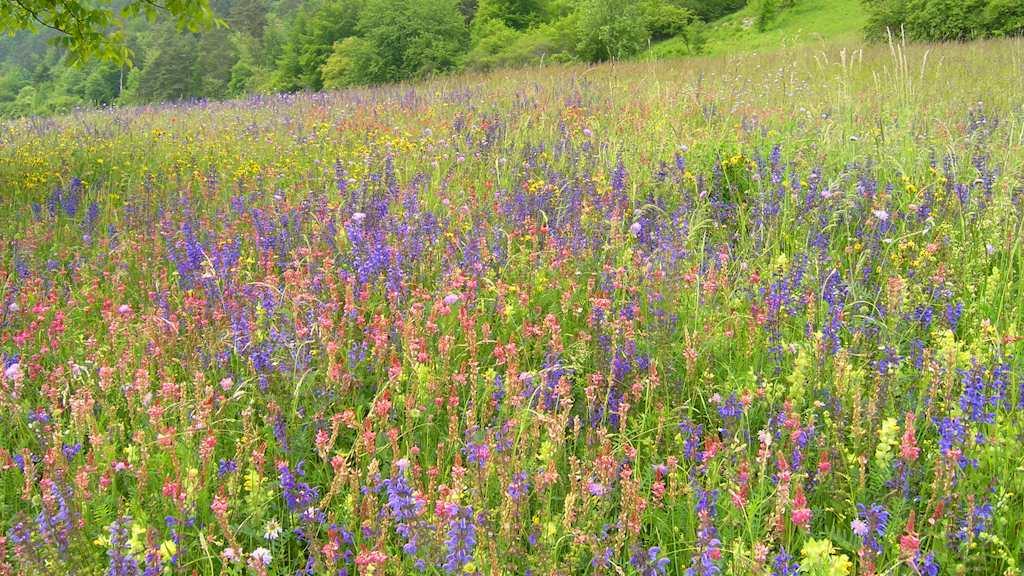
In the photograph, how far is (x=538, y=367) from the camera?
7.83 feet

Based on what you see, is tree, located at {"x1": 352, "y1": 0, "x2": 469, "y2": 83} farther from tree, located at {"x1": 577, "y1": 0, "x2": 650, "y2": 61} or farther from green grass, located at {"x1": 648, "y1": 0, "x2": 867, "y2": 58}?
green grass, located at {"x1": 648, "y1": 0, "x2": 867, "y2": 58}

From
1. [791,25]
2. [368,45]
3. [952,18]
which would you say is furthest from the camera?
[791,25]

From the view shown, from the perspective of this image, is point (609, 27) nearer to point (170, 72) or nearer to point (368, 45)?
point (368, 45)

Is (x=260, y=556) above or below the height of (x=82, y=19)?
below

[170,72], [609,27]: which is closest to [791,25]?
[609,27]

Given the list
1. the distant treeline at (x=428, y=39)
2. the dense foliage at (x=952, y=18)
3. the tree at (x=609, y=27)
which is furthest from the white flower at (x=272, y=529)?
the tree at (x=609, y=27)

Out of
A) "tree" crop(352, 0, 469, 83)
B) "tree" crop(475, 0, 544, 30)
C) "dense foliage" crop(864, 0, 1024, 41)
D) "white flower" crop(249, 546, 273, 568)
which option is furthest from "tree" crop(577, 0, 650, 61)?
"white flower" crop(249, 546, 273, 568)

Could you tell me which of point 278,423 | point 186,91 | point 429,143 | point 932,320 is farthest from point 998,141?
point 186,91

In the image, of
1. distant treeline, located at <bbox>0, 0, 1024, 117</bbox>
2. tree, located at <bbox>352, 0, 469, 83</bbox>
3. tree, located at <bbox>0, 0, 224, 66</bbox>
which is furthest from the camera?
tree, located at <bbox>352, 0, 469, 83</bbox>

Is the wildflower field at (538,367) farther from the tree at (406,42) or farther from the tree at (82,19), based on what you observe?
the tree at (406,42)

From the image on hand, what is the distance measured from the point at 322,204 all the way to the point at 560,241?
5.67 ft

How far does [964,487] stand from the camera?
1662 mm

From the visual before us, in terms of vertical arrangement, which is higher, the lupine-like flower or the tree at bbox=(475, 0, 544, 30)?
the tree at bbox=(475, 0, 544, 30)

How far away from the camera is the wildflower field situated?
1.54 meters
